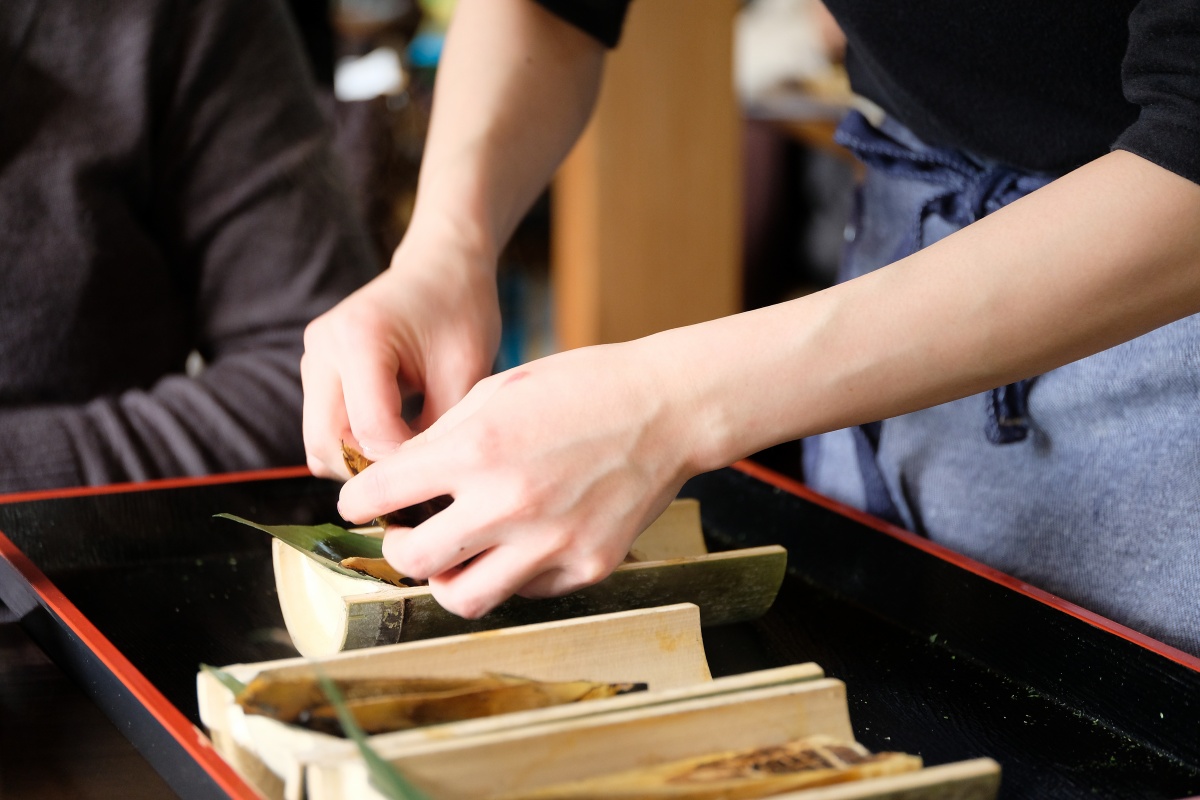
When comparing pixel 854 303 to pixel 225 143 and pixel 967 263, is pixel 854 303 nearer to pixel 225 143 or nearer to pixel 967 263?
pixel 967 263

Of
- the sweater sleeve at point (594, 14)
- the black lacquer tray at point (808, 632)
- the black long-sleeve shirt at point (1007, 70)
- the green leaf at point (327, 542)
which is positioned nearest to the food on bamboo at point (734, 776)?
the black lacquer tray at point (808, 632)

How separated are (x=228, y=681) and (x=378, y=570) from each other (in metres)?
0.18

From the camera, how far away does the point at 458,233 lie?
80cm

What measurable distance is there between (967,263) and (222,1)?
882mm

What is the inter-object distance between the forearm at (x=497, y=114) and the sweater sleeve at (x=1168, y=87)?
436 mm

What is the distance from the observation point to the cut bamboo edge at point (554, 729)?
39 cm

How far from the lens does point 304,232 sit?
1130mm

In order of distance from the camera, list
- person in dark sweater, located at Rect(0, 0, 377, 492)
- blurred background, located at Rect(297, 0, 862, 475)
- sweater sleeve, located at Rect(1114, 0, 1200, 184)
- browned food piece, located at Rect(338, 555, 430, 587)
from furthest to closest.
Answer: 1. blurred background, located at Rect(297, 0, 862, 475)
2. person in dark sweater, located at Rect(0, 0, 377, 492)
3. browned food piece, located at Rect(338, 555, 430, 587)
4. sweater sleeve, located at Rect(1114, 0, 1200, 184)

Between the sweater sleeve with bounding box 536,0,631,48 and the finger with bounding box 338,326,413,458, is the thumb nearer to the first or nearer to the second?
the finger with bounding box 338,326,413,458

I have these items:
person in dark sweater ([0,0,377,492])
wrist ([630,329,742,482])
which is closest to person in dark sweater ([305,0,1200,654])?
wrist ([630,329,742,482])

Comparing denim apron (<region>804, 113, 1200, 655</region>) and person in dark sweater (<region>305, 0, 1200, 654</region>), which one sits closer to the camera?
person in dark sweater (<region>305, 0, 1200, 654</region>)

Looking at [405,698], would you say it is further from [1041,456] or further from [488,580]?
[1041,456]

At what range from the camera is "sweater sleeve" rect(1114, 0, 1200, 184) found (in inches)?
19.8

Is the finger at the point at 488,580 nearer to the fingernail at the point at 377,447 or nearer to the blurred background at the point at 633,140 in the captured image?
the fingernail at the point at 377,447
